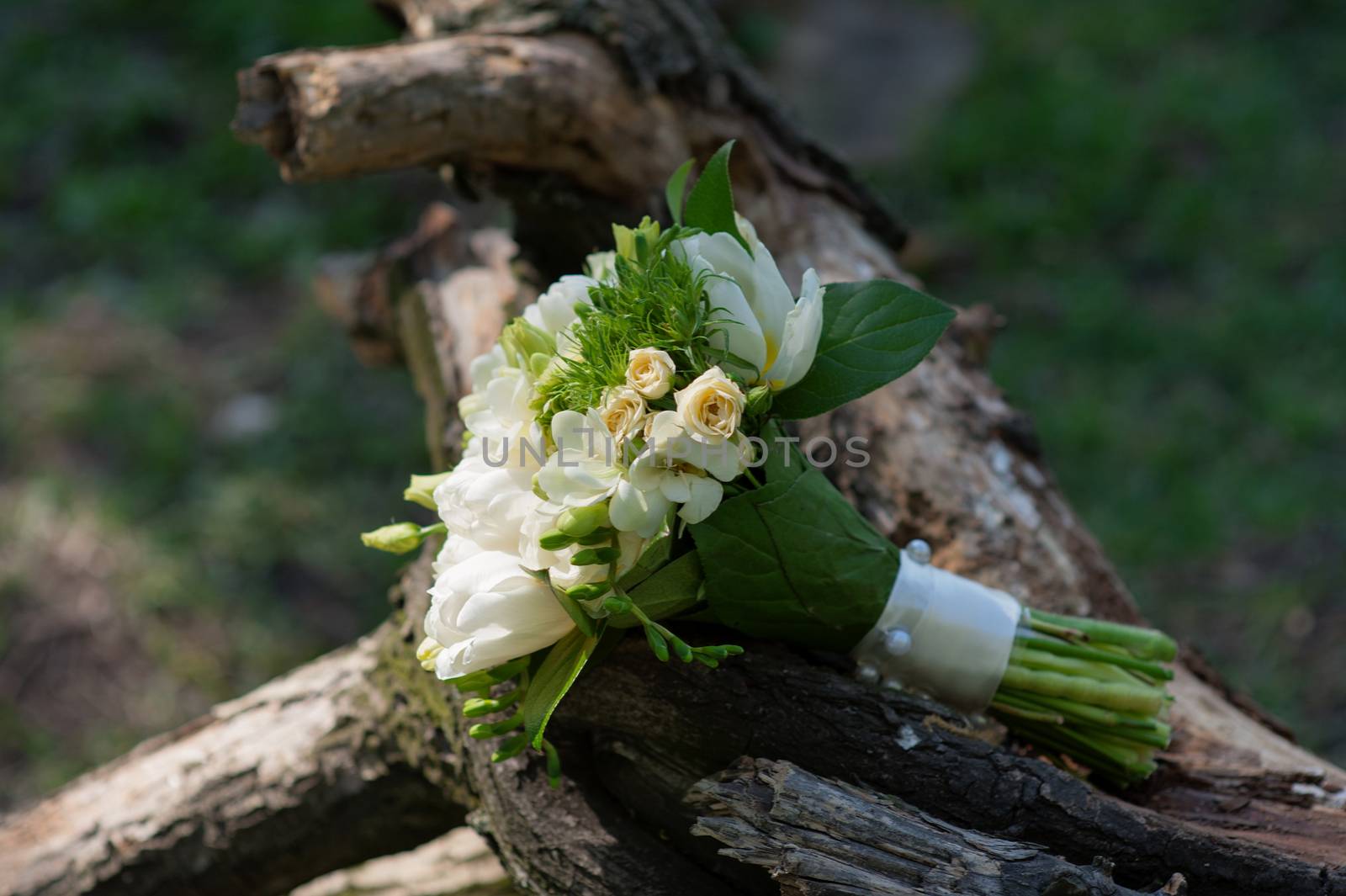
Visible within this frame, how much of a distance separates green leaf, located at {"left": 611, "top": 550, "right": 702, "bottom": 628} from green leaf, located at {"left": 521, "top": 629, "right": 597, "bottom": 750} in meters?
0.04

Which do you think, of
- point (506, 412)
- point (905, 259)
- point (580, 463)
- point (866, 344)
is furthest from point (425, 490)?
point (905, 259)

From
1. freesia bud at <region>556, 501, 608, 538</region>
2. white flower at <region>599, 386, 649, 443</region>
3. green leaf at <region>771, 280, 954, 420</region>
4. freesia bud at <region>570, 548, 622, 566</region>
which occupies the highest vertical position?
green leaf at <region>771, 280, 954, 420</region>

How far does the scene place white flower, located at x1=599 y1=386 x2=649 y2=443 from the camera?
97cm

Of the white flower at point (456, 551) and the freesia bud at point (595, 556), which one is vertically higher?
the freesia bud at point (595, 556)

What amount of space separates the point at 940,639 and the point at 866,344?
0.33 metres

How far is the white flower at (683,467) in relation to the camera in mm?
973

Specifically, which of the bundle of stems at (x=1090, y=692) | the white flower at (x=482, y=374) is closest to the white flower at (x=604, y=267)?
the white flower at (x=482, y=374)

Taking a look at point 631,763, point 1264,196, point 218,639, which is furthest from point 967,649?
point 1264,196

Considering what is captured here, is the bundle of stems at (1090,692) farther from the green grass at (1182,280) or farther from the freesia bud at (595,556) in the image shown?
the green grass at (1182,280)

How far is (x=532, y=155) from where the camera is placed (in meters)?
1.68

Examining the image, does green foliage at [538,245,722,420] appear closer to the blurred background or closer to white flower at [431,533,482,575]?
white flower at [431,533,482,575]

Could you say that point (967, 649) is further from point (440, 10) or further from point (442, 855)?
point (440, 10)

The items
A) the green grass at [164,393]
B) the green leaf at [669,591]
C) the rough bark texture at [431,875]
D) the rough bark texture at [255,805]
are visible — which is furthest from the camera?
the green grass at [164,393]

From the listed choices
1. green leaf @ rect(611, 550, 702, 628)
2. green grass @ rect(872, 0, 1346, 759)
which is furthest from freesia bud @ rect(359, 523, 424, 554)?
green grass @ rect(872, 0, 1346, 759)
